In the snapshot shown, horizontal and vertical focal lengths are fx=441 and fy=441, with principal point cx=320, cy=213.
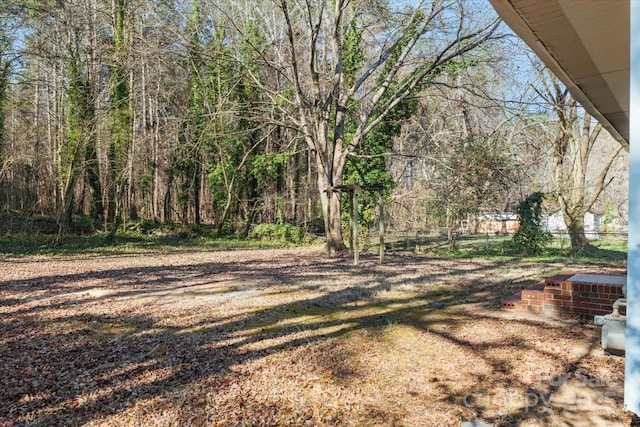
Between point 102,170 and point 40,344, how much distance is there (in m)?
18.5

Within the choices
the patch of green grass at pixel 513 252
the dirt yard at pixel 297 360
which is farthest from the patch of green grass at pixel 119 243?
the dirt yard at pixel 297 360

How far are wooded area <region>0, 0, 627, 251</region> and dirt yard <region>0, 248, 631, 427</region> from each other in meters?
8.02

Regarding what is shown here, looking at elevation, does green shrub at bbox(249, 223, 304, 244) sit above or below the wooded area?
below

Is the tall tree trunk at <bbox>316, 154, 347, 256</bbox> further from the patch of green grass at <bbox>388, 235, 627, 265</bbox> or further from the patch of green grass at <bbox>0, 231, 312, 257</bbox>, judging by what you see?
the patch of green grass at <bbox>0, 231, 312, 257</bbox>

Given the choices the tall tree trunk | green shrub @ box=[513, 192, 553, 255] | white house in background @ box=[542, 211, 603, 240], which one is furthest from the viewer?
white house in background @ box=[542, 211, 603, 240]

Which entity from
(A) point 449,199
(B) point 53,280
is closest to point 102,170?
(B) point 53,280

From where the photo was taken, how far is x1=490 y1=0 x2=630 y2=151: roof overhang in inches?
88.4

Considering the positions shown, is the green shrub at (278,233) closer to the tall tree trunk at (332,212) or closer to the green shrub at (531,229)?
the tall tree trunk at (332,212)

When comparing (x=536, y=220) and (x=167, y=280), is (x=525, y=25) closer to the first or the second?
(x=167, y=280)

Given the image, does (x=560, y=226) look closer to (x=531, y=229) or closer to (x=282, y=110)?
(x=531, y=229)

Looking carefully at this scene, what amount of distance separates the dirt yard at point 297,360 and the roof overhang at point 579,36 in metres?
2.29

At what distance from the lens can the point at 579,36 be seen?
2570mm

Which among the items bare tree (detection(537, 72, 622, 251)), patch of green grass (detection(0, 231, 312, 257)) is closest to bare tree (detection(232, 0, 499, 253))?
bare tree (detection(537, 72, 622, 251))

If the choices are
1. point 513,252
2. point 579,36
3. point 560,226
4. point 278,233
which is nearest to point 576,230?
point 513,252
